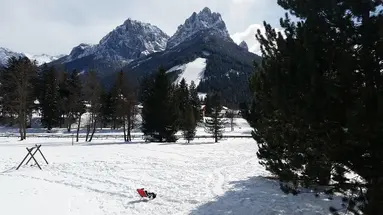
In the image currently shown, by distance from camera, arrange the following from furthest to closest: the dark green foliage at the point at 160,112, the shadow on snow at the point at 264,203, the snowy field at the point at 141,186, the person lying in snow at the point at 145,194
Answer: the dark green foliage at the point at 160,112, the person lying in snow at the point at 145,194, the snowy field at the point at 141,186, the shadow on snow at the point at 264,203

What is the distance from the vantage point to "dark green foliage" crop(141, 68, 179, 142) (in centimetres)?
4313

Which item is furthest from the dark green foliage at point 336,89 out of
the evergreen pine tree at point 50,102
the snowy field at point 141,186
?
the evergreen pine tree at point 50,102

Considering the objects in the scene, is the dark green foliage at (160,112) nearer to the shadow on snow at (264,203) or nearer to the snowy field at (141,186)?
the snowy field at (141,186)

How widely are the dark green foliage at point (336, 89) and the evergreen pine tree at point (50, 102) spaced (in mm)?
63913

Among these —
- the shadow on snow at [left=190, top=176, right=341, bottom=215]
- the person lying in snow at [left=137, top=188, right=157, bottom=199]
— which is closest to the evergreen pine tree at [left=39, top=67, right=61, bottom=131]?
the person lying in snow at [left=137, top=188, right=157, bottom=199]

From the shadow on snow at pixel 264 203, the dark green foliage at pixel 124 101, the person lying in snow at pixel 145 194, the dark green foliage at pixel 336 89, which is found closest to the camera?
the dark green foliage at pixel 336 89

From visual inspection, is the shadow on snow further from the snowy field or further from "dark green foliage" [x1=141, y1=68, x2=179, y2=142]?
"dark green foliage" [x1=141, y1=68, x2=179, y2=142]

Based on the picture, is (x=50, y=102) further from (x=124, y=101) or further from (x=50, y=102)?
(x=124, y=101)

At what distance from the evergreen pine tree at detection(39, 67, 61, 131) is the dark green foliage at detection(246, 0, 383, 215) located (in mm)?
63913

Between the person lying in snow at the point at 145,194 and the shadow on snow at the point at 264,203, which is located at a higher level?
the person lying in snow at the point at 145,194

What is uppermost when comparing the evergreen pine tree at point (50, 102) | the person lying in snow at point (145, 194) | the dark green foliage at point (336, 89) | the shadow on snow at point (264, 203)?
the evergreen pine tree at point (50, 102)

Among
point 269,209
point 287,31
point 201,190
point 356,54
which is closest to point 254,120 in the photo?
point 201,190

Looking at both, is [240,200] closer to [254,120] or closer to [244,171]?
[254,120]

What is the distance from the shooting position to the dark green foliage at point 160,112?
142 feet
